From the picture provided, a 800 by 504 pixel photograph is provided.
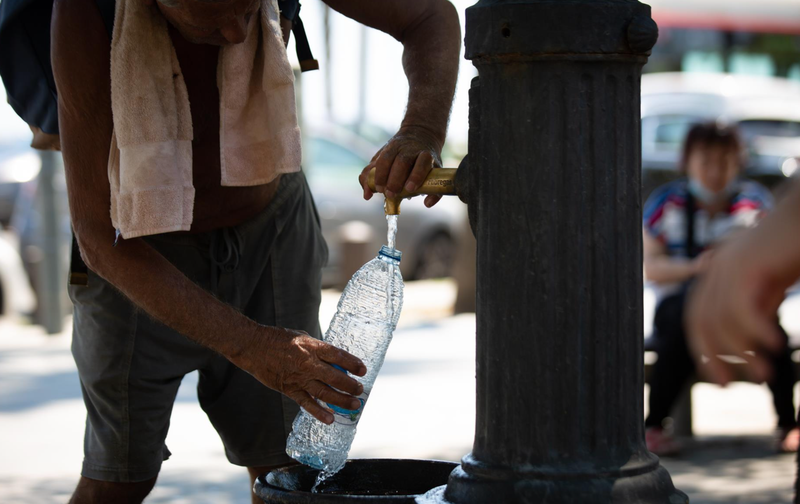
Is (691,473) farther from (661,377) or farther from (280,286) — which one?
(280,286)

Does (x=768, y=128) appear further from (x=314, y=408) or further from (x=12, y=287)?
(x=314, y=408)

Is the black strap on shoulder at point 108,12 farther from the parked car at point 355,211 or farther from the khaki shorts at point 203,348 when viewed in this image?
the parked car at point 355,211

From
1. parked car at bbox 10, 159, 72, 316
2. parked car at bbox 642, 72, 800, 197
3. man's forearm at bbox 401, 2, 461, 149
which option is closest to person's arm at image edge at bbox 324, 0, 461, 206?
man's forearm at bbox 401, 2, 461, 149

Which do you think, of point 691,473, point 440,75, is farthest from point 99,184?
point 691,473

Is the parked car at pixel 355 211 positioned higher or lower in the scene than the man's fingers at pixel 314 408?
lower

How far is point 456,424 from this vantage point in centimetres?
586

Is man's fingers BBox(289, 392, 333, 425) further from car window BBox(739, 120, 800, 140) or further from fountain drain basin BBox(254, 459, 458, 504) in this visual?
car window BBox(739, 120, 800, 140)

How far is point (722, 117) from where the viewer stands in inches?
504

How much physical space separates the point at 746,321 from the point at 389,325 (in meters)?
1.48

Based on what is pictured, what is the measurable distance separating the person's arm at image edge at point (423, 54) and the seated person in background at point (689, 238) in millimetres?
2696

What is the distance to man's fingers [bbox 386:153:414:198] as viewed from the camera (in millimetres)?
2416

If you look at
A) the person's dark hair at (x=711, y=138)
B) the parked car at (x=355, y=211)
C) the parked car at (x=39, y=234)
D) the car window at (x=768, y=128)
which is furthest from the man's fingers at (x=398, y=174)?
the car window at (x=768, y=128)

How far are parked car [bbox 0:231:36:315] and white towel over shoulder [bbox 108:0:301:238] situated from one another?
7919mm

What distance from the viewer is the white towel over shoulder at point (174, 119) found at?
96.9 inches
